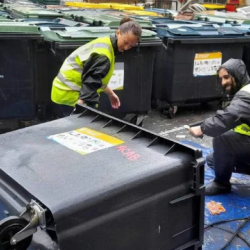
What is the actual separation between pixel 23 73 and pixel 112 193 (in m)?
3.13

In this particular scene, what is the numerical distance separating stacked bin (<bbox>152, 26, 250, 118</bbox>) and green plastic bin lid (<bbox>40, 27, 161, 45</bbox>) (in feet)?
1.47

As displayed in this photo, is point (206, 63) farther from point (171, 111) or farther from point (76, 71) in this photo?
point (76, 71)

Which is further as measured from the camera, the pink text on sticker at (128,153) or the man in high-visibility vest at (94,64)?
the man in high-visibility vest at (94,64)

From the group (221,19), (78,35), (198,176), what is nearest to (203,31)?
(78,35)

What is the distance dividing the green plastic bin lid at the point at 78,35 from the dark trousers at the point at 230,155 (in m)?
1.96

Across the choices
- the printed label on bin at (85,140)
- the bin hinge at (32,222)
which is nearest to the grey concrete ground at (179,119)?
the printed label on bin at (85,140)

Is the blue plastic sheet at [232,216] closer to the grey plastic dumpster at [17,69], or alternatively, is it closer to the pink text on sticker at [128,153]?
the pink text on sticker at [128,153]

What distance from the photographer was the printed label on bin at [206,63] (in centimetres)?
534

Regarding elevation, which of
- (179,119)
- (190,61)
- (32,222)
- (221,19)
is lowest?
(179,119)

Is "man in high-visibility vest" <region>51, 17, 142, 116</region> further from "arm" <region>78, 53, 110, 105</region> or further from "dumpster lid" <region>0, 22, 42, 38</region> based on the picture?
"dumpster lid" <region>0, 22, 42, 38</region>

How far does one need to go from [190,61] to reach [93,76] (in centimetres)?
230

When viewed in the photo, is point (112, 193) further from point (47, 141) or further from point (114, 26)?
point (114, 26)

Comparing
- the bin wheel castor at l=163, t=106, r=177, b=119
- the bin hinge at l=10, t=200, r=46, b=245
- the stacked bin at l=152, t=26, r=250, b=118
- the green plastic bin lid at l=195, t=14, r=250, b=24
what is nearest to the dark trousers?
the bin hinge at l=10, t=200, r=46, b=245

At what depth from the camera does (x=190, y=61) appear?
529 centimetres
